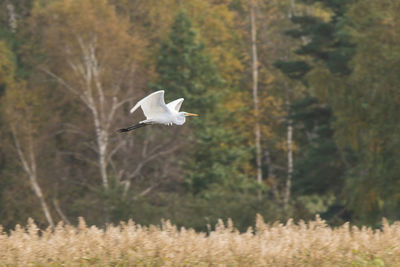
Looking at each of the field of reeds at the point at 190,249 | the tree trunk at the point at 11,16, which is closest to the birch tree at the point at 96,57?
the tree trunk at the point at 11,16

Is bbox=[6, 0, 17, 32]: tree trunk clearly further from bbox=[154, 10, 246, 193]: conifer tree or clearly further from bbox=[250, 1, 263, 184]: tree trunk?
bbox=[250, 1, 263, 184]: tree trunk

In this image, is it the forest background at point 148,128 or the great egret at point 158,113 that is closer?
the great egret at point 158,113

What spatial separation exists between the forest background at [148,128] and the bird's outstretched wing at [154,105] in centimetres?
1394

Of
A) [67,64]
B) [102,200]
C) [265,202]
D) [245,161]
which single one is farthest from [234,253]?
[245,161]

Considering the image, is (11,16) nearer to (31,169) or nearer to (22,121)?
(22,121)

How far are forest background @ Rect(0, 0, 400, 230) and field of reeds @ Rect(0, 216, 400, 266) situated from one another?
1634 cm

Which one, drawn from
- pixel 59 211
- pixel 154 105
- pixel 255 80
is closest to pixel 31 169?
pixel 59 211

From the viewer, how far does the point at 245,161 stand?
126 ft

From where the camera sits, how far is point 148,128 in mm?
32938

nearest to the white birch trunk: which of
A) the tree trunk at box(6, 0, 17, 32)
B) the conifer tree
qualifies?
the conifer tree

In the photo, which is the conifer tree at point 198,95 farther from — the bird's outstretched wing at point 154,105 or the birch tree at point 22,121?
the bird's outstretched wing at point 154,105

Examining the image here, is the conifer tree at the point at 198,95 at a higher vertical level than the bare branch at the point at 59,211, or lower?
higher

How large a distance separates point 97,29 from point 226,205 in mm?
9784

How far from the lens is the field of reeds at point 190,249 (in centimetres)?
790
